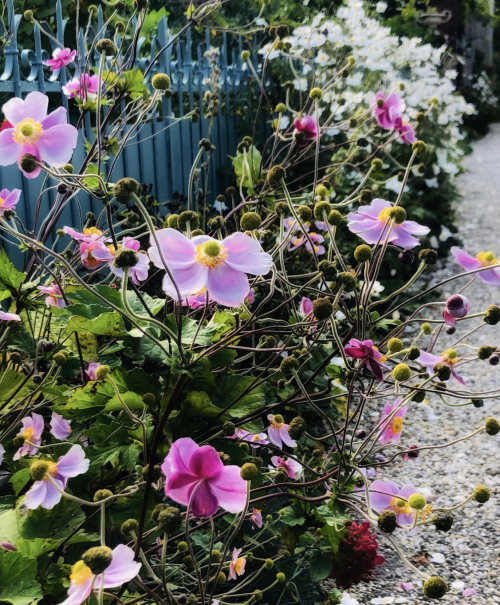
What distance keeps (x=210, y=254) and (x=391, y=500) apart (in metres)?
0.69

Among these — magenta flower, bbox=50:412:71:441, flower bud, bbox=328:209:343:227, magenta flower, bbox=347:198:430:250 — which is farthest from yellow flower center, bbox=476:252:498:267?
magenta flower, bbox=50:412:71:441

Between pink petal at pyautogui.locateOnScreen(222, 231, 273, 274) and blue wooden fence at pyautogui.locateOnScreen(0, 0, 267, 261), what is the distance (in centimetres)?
116

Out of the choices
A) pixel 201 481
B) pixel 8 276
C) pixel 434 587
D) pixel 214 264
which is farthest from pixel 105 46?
pixel 434 587

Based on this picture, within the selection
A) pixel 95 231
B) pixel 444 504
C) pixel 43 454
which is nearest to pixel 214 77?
pixel 95 231

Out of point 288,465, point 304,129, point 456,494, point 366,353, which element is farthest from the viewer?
point 456,494

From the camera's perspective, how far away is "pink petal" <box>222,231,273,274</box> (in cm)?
84

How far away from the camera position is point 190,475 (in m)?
0.83

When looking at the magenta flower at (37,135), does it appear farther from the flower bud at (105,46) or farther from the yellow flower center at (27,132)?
the flower bud at (105,46)

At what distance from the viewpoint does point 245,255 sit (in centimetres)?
86

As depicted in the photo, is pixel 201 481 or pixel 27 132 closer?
pixel 201 481

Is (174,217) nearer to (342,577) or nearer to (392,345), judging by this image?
(392,345)

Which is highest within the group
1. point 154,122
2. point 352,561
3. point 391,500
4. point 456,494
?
point 391,500

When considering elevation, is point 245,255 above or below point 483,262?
above

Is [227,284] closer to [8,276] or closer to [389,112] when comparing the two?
[8,276]
